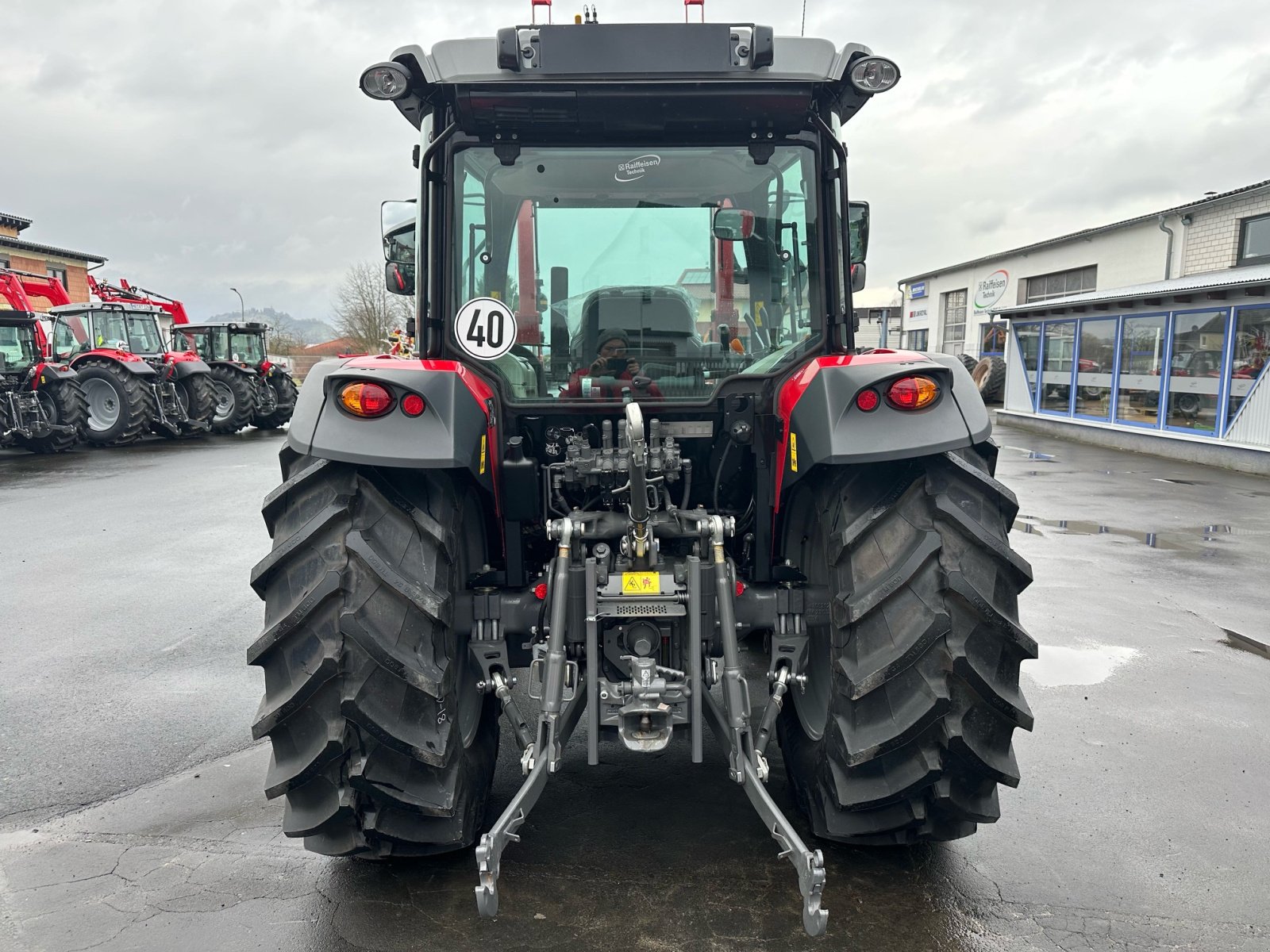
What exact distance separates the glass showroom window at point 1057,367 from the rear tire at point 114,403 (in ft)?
56.5

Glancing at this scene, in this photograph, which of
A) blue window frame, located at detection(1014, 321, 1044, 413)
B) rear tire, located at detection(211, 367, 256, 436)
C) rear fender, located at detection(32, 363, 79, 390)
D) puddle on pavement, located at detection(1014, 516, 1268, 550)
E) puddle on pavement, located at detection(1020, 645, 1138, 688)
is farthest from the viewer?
blue window frame, located at detection(1014, 321, 1044, 413)

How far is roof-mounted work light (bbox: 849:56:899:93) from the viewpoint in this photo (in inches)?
105

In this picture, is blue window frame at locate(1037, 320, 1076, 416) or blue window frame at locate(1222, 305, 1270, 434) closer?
blue window frame at locate(1222, 305, 1270, 434)

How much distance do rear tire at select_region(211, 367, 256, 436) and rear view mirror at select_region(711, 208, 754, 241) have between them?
58.4 feet

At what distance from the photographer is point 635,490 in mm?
2547

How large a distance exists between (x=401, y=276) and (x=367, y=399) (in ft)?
3.22

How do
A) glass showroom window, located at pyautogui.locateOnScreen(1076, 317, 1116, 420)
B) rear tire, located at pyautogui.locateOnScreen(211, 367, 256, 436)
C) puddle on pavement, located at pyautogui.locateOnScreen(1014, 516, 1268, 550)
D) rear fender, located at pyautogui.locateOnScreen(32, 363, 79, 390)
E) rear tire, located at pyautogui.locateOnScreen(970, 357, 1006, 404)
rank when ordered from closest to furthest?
puddle on pavement, located at pyautogui.locateOnScreen(1014, 516, 1268, 550) → rear fender, located at pyautogui.locateOnScreen(32, 363, 79, 390) → glass showroom window, located at pyautogui.locateOnScreen(1076, 317, 1116, 420) → rear tire, located at pyautogui.locateOnScreen(211, 367, 256, 436) → rear tire, located at pyautogui.locateOnScreen(970, 357, 1006, 404)

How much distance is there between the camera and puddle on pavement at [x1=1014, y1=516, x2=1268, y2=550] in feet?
26.0

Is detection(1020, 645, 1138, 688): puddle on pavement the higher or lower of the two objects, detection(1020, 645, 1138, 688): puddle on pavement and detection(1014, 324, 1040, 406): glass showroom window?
the lower

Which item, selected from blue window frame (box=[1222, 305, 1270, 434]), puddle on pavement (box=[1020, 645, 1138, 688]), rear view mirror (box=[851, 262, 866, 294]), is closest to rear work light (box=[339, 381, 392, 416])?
rear view mirror (box=[851, 262, 866, 294])

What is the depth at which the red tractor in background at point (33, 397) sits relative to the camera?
1487cm

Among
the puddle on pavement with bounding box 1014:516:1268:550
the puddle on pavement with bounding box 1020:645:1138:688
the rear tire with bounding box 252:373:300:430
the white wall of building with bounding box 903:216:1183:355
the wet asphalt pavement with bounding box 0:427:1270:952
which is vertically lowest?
the puddle on pavement with bounding box 1014:516:1268:550

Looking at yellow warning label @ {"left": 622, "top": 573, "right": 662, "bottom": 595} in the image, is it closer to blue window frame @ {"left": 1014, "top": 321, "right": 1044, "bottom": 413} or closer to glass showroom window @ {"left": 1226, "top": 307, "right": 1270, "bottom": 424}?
glass showroom window @ {"left": 1226, "top": 307, "right": 1270, "bottom": 424}

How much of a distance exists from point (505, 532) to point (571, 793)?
1.06 m
